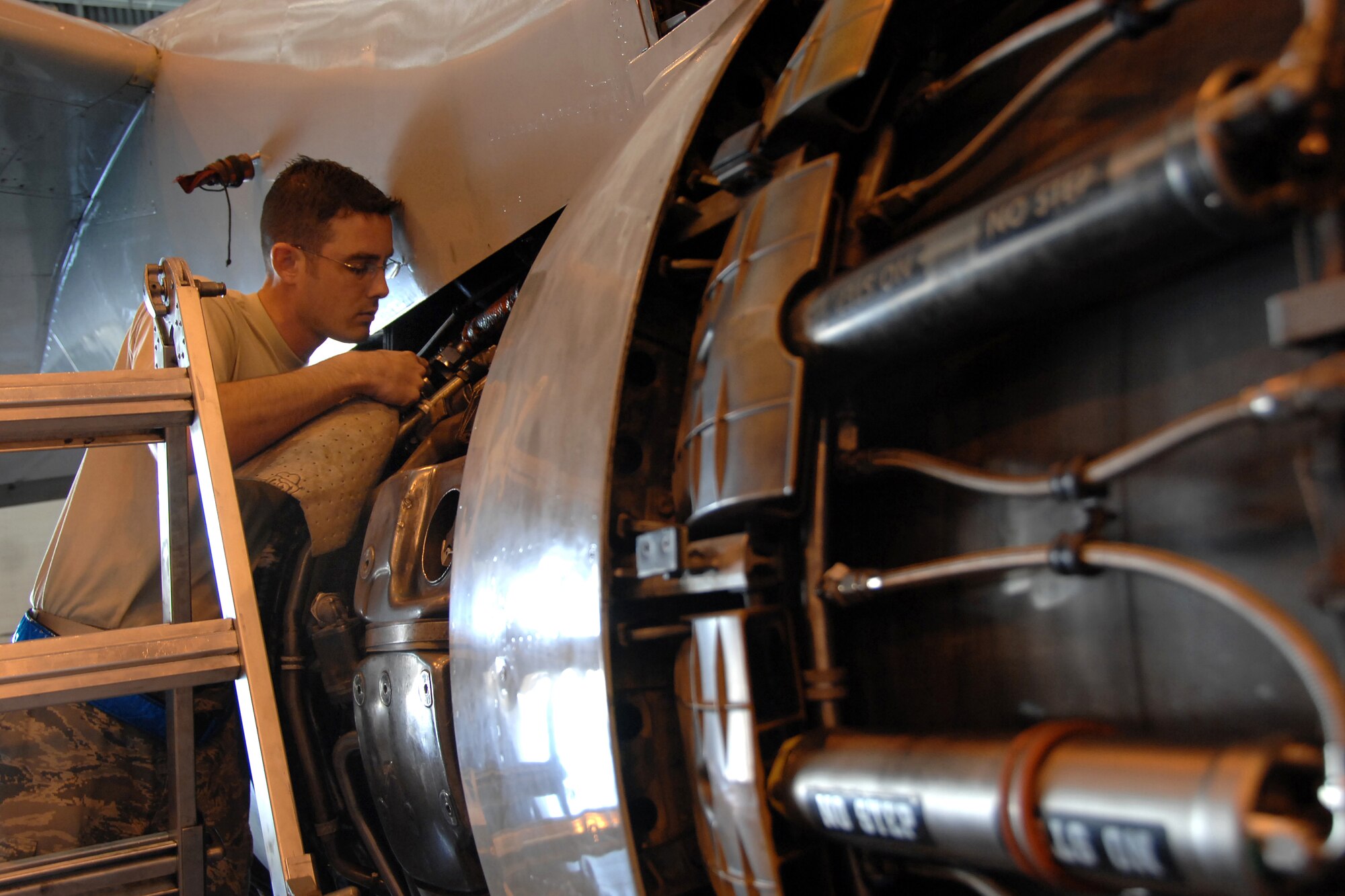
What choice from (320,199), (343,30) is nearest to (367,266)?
(320,199)

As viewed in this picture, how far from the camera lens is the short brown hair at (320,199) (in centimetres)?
173

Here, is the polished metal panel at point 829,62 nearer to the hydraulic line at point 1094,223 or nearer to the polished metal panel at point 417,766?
the hydraulic line at point 1094,223

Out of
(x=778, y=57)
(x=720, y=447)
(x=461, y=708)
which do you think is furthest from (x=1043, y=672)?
(x=778, y=57)

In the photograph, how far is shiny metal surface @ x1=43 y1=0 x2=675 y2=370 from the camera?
4.74 feet

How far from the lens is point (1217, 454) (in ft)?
2.07

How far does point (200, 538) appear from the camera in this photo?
1630 millimetres

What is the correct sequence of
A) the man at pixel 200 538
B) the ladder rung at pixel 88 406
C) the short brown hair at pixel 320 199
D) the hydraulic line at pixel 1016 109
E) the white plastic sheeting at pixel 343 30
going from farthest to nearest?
1. the short brown hair at pixel 320 199
2. the white plastic sheeting at pixel 343 30
3. the man at pixel 200 538
4. the ladder rung at pixel 88 406
5. the hydraulic line at pixel 1016 109

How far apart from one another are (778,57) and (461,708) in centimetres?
74

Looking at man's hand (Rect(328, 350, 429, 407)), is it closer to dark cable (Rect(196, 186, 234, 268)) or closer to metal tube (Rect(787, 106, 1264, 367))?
dark cable (Rect(196, 186, 234, 268))

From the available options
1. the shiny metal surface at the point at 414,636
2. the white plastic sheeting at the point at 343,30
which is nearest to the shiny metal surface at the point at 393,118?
the white plastic sheeting at the point at 343,30

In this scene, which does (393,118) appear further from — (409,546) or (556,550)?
(556,550)

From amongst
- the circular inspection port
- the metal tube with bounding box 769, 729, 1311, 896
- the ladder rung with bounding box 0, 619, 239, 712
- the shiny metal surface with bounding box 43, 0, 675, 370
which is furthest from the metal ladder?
the metal tube with bounding box 769, 729, 1311, 896

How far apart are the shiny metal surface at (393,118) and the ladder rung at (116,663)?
699mm

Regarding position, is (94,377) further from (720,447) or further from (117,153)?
(117,153)
